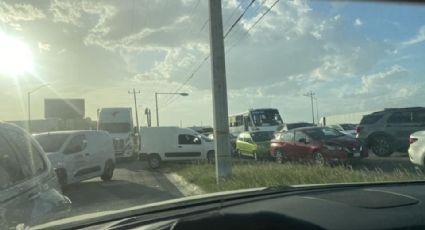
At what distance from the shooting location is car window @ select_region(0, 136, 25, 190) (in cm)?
448

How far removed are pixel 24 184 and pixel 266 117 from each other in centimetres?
3753

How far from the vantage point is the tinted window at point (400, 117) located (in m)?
24.7

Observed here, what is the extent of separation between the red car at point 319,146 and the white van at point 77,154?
7.14 m

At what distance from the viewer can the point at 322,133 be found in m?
22.6

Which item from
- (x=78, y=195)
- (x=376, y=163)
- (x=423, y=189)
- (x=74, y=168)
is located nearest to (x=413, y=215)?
(x=423, y=189)

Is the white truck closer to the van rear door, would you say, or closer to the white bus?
the van rear door

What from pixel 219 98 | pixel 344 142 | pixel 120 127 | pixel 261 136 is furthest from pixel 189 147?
pixel 219 98

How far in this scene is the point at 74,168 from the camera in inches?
688

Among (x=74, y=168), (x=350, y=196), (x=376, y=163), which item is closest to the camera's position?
(x=350, y=196)

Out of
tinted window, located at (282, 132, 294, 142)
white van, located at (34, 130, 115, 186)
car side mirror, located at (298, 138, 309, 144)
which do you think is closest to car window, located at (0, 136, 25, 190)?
white van, located at (34, 130, 115, 186)

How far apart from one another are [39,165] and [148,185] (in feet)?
41.2

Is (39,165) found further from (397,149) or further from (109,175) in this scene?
(397,149)

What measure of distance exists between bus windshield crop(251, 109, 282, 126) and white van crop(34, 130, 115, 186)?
2187 centimetres

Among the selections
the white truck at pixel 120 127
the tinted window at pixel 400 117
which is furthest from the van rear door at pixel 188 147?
the tinted window at pixel 400 117
